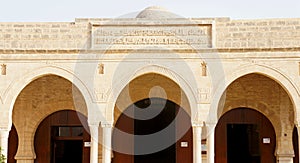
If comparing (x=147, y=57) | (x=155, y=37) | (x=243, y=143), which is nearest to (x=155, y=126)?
(x=243, y=143)

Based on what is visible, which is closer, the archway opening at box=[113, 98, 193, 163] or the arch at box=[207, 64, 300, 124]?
the arch at box=[207, 64, 300, 124]

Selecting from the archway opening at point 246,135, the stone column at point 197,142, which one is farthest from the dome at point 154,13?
the stone column at point 197,142

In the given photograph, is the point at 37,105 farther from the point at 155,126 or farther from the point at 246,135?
the point at 246,135

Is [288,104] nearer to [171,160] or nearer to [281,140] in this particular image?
[281,140]

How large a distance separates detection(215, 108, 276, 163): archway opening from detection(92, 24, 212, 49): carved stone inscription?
128 inches

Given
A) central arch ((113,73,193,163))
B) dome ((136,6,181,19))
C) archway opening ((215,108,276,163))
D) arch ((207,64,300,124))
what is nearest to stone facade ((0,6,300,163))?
arch ((207,64,300,124))

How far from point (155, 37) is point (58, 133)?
4.86 metres

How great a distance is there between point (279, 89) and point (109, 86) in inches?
184

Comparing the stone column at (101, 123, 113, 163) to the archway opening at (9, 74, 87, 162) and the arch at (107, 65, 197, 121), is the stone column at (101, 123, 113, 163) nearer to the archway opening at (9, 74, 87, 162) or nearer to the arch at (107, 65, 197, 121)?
the arch at (107, 65, 197, 121)

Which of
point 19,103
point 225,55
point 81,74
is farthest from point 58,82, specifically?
point 225,55

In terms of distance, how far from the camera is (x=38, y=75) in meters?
11.1

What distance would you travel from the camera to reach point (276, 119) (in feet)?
41.9

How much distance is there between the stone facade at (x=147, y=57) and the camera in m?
10.8

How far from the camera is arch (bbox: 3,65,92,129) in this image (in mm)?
11008
